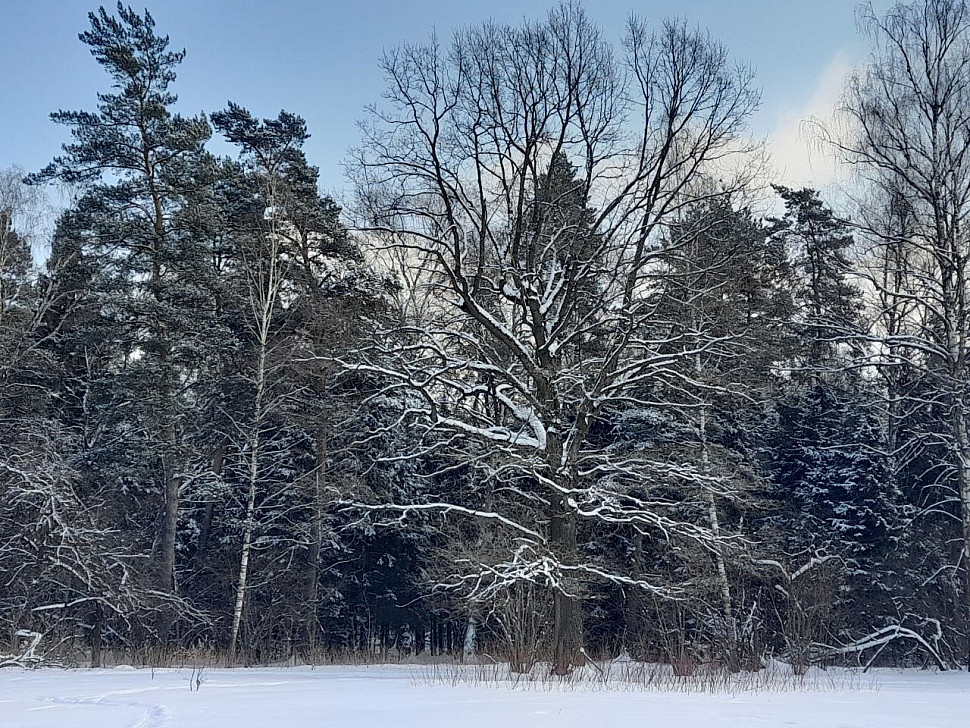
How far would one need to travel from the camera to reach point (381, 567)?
28344 millimetres

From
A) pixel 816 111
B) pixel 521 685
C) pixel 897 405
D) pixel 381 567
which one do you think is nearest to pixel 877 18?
pixel 816 111

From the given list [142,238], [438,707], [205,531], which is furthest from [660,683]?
[205,531]

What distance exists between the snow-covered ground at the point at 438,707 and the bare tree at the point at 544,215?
252 inches

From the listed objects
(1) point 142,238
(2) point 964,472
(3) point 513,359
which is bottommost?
(2) point 964,472

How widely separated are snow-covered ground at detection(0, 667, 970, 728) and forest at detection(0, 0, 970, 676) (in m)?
3.23

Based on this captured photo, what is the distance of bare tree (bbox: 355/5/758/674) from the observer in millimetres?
17094

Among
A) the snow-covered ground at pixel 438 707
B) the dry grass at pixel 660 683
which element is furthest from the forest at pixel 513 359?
the snow-covered ground at pixel 438 707

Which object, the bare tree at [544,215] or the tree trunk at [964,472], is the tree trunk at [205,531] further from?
the tree trunk at [964,472]

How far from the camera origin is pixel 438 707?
8117 millimetres

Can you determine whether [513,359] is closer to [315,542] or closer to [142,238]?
[315,542]

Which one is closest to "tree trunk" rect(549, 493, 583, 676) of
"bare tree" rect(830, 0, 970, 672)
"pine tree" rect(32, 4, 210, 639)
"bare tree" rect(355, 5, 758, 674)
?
"bare tree" rect(355, 5, 758, 674)

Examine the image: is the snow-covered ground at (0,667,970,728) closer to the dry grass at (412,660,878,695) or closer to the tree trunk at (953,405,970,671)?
the dry grass at (412,660,878,695)

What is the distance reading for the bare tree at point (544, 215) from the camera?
1709 centimetres

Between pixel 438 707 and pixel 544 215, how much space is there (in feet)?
40.3
